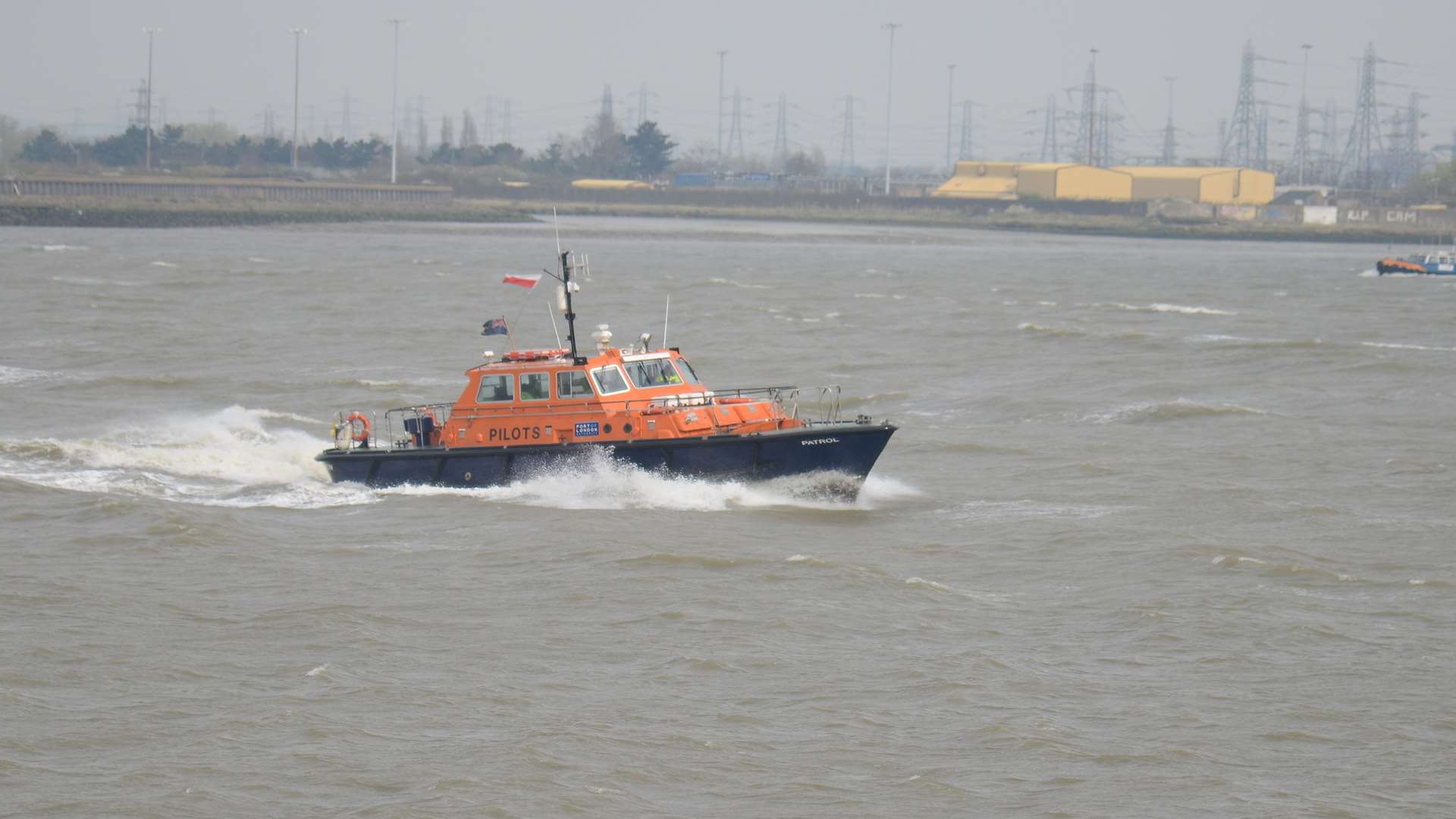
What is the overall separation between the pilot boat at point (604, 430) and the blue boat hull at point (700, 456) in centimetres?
1

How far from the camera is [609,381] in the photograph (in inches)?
850

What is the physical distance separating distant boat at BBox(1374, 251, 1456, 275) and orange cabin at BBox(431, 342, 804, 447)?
6861cm

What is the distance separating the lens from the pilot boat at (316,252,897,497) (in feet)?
68.8

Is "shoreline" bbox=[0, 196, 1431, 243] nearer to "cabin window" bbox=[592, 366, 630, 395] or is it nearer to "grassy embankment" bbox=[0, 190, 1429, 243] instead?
"grassy embankment" bbox=[0, 190, 1429, 243]

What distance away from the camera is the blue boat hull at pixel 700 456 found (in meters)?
20.8

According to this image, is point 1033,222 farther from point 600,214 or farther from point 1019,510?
point 1019,510

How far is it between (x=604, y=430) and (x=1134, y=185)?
431 ft

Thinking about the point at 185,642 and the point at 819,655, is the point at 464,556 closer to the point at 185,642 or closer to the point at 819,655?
the point at 185,642

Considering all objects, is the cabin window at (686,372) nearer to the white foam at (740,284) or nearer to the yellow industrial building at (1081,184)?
the white foam at (740,284)

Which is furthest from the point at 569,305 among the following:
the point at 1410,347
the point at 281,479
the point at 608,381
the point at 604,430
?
the point at 1410,347

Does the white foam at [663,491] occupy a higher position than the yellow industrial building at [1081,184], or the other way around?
the yellow industrial building at [1081,184]

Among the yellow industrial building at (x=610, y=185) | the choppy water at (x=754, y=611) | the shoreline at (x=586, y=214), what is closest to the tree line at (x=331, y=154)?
the yellow industrial building at (x=610, y=185)

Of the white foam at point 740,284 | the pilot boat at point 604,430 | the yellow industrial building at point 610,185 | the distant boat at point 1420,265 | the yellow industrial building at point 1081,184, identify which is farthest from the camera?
the yellow industrial building at point 610,185

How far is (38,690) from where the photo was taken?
1392 cm
